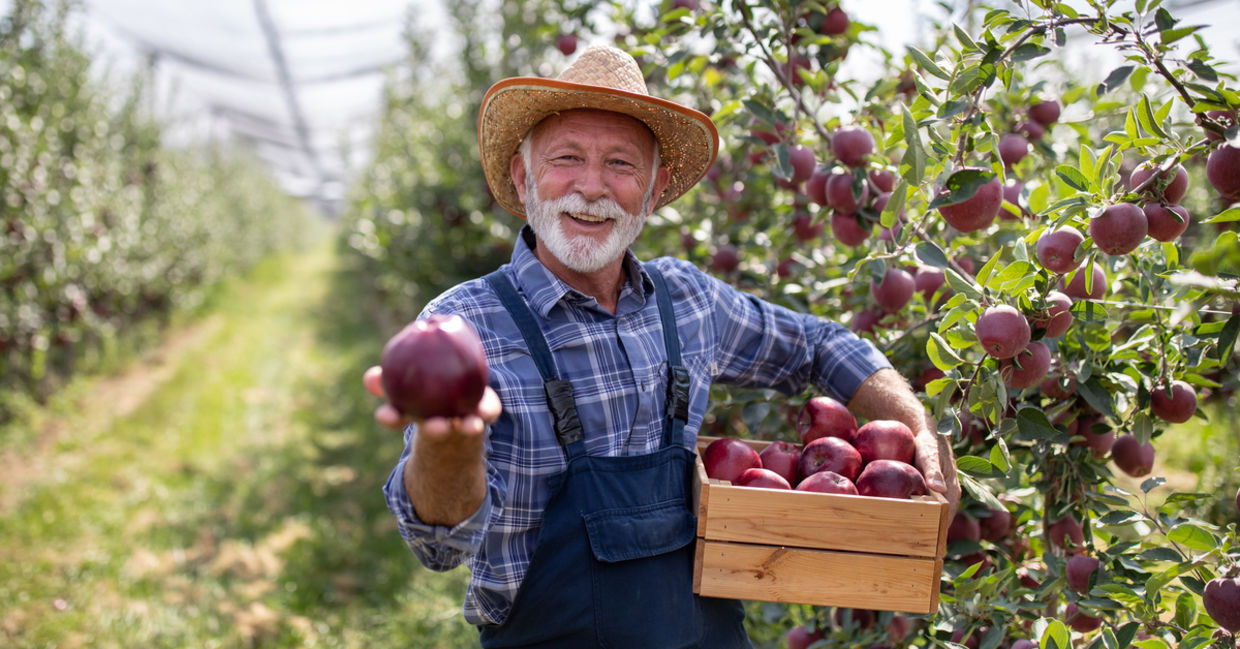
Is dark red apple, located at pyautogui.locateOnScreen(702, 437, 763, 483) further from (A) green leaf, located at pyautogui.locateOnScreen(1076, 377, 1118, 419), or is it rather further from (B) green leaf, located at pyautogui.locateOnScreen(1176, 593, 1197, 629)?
(B) green leaf, located at pyautogui.locateOnScreen(1176, 593, 1197, 629)

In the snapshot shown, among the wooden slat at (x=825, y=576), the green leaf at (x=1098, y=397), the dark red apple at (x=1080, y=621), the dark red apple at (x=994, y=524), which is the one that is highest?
the green leaf at (x=1098, y=397)

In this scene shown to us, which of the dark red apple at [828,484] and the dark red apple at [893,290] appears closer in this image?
the dark red apple at [828,484]

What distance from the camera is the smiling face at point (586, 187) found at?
1.77m

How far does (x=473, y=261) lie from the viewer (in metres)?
5.13

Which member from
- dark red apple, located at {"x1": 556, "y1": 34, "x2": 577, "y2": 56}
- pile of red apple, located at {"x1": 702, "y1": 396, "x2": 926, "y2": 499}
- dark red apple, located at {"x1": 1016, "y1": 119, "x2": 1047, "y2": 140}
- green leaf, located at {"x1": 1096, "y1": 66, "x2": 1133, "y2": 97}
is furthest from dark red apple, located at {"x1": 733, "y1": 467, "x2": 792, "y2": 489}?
dark red apple, located at {"x1": 556, "y1": 34, "x2": 577, "y2": 56}

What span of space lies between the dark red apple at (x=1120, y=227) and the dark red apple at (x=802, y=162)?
2.73 ft

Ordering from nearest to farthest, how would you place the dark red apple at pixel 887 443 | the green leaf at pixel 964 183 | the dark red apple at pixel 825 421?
the green leaf at pixel 964 183 < the dark red apple at pixel 887 443 < the dark red apple at pixel 825 421

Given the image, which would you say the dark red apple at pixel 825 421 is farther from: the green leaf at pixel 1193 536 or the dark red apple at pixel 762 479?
the green leaf at pixel 1193 536

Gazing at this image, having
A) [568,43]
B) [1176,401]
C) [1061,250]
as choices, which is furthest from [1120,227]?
[568,43]

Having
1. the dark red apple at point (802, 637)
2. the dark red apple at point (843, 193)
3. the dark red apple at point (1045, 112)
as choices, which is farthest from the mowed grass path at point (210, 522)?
the dark red apple at point (1045, 112)

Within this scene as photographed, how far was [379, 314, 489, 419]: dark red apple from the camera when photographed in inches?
45.4

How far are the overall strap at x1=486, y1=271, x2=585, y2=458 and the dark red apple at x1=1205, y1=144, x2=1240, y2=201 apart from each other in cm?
112

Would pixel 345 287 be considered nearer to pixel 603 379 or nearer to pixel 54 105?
pixel 54 105

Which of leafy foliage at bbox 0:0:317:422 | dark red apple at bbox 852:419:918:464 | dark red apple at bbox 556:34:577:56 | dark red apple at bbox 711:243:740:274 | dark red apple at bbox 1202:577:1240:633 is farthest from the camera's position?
leafy foliage at bbox 0:0:317:422
